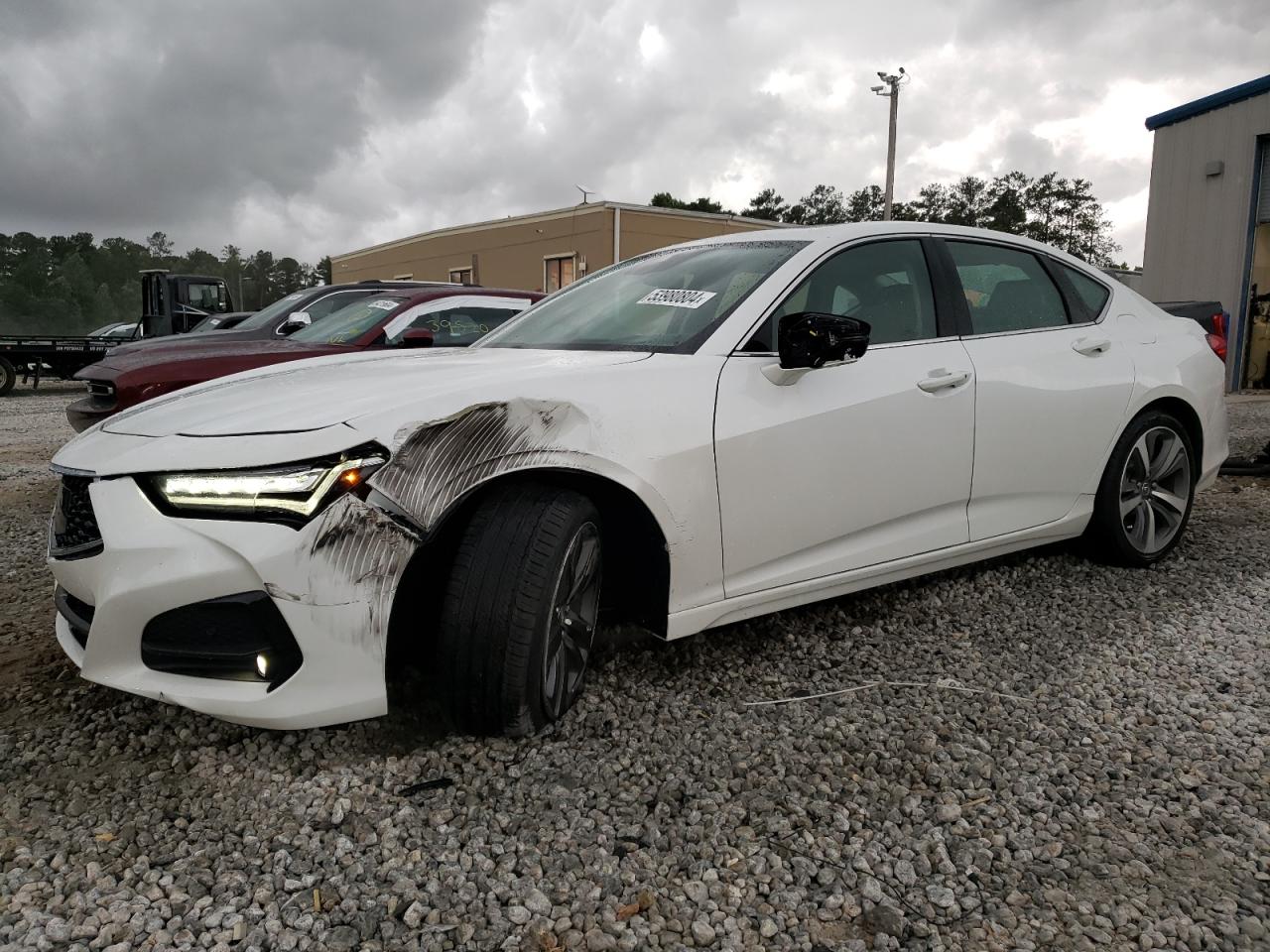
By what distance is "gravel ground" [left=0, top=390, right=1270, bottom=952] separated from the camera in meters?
1.77

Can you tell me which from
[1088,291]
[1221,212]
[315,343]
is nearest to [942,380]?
[1088,291]

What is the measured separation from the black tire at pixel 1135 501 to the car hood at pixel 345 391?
2270 mm

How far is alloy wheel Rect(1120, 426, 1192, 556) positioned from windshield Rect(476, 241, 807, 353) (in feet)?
6.15

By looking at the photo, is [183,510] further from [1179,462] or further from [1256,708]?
[1179,462]

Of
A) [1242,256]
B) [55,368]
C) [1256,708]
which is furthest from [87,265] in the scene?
[1256,708]

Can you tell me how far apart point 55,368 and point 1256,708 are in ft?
63.8

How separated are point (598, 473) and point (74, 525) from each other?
51.0 inches

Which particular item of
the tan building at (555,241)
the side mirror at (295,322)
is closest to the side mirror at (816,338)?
the side mirror at (295,322)

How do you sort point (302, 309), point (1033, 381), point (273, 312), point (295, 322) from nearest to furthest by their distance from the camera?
point (1033, 381) < point (295, 322) < point (302, 309) < point (273, 312)

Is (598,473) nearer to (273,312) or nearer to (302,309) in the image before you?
(302,309)

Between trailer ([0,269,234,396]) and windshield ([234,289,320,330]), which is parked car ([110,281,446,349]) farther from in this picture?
trailer ([0,269,234,396])

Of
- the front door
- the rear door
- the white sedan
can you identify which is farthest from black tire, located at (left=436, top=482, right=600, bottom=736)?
the rear door

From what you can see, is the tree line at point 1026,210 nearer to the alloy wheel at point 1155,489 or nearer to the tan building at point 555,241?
the tan building at point 555,241

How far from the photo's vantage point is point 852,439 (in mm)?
2787
